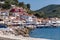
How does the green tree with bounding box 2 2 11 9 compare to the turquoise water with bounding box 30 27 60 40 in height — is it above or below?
above

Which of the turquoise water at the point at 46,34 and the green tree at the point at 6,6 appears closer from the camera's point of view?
the turquoise water at the point at 46,34

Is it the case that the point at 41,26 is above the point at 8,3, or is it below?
below

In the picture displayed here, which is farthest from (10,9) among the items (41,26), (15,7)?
(41,26)

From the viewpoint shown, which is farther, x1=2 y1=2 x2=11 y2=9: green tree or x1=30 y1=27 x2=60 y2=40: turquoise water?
x1=2 y1=2 x2=11 y2=9: green tree

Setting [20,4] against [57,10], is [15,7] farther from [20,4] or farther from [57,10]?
[57,10]

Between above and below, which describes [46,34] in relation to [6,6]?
below

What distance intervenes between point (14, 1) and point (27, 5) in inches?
444

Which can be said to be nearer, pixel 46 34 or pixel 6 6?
pixel 46 34

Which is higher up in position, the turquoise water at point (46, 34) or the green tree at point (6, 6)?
the green tree at point (6, 6)

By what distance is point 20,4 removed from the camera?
116 metres

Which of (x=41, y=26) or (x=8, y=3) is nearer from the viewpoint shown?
(x=8, y=3)

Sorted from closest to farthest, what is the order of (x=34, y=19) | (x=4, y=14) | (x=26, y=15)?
1. (x=4, y=14)
2. (x=26, y=15)
3. (x=34, y=19)

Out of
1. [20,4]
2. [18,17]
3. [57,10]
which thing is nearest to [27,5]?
[20,4]

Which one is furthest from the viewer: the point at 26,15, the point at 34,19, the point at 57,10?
the point at 57,10
